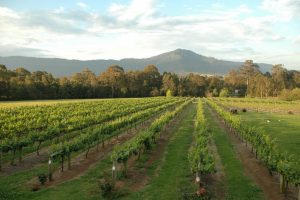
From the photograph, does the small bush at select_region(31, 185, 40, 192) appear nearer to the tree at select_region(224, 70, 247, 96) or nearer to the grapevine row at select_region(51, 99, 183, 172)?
the grapevine row at select_region(51, 99, 183, 172)

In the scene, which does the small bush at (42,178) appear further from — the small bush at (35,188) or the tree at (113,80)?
the tree at (113,80)

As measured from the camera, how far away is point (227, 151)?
26.5m

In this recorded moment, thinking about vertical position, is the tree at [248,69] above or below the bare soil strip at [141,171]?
above

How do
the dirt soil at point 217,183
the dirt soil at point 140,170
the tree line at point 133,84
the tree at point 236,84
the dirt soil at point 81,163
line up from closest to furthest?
the dirt soil at point 217,183 < the dirt soil at point 140,170 < the dirt soil at point 81,163 < the tree line at point 133,84 < the tree at point 236,84

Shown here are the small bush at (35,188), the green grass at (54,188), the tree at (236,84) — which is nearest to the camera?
the green grass at (54,188)

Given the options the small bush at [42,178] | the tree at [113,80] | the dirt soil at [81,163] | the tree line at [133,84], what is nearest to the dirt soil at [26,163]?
the dirt soil at [81,163]

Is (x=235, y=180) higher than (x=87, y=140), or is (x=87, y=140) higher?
(x=87, y=140)

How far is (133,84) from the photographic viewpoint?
482ft

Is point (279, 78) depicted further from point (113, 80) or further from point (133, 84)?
point (113, 80)

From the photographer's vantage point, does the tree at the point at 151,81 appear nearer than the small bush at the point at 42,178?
No

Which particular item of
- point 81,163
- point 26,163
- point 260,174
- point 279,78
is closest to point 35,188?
point 81,163

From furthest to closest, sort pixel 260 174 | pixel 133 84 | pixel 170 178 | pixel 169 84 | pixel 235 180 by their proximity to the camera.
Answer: pixel 169 84, pixel 133 84, pixel 260 174, pixel 170 178, pixel 235 180

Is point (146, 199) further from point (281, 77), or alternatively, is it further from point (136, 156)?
point (281, 77)

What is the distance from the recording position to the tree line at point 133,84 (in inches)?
4577
